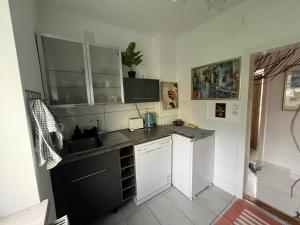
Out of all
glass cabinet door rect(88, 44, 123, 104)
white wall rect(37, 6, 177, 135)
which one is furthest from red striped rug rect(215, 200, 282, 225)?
glass cabinet door rect(88, 44, 123, 104)

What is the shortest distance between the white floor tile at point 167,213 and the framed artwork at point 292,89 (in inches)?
102

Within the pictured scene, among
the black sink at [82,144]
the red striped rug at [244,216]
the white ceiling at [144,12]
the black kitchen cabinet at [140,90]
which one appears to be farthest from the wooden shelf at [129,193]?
the white ceiling at [144,12]

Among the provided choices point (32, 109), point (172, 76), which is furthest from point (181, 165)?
point (32, 109)

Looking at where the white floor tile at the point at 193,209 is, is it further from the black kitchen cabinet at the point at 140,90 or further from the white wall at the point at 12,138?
the white wall at the point at 12,138

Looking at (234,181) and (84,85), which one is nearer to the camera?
(84,85)

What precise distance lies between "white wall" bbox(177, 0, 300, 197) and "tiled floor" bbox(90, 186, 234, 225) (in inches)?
12.3

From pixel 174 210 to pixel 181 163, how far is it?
0.54m

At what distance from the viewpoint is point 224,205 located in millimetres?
1622

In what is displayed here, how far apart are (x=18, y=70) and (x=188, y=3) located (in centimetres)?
163

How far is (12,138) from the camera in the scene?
2.39 ft

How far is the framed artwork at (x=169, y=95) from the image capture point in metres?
2.21

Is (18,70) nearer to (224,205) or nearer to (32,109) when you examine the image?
(32,109)

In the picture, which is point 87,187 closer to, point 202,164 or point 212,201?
point 202,164

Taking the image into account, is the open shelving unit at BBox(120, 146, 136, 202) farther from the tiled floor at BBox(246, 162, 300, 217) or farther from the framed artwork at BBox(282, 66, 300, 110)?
the framed artwork at BBox(282, 66, 300, 110)
